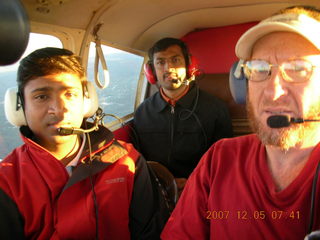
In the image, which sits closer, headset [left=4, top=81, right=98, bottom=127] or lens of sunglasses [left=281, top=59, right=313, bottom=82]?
lens of sunglasses [left=281, top=59, right=313, bottom=82]

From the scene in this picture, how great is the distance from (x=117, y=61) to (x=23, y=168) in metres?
1.82

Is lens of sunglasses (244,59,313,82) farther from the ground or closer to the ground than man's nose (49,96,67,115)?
farther from the ground

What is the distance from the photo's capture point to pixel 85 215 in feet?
4.07

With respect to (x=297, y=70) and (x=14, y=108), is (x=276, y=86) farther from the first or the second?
(x=14, y=108)

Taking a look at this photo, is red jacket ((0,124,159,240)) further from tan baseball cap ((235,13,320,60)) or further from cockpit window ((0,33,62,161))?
tan baseball cap ((235,13,320,60))

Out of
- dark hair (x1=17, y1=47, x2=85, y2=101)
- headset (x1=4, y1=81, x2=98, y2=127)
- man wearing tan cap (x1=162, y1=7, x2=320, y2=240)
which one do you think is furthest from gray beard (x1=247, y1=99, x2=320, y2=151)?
headset (x1=4, y1=81, x2=98, y2=127)

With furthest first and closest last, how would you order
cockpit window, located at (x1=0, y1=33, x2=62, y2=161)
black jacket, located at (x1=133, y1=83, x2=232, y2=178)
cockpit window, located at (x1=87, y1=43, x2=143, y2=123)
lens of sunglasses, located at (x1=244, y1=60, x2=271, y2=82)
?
1. black jacket, located at (x1=133, y1=83, x2=232, y2=178)
2. cockpit window, located at (x1=87, y1=43, x2=143, y2=123)
3. cockpit window, located at (x1=0, y1=33, x2=62, y2=161)
4. lens of sunglasses, located at (x1=244, y1=60, x2=271, y2=82)

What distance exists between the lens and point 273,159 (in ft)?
3.62

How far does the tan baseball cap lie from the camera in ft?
3.02

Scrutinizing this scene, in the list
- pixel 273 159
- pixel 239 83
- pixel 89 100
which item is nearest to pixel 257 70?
pixel 239 83

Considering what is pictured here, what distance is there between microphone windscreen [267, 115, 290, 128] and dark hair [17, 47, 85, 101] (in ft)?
3.36

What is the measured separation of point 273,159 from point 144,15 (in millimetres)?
1941

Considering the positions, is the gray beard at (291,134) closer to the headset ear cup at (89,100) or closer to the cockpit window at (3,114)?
the headset ear cup at (89,100)

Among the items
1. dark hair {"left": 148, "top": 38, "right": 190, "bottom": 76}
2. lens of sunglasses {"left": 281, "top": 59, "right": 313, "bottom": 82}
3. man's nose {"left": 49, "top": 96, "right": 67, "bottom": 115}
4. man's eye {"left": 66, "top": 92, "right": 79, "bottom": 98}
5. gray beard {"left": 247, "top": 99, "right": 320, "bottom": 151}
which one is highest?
dark hair {"left": 148, "top": 38, "right": 190, "bottom": 76}
